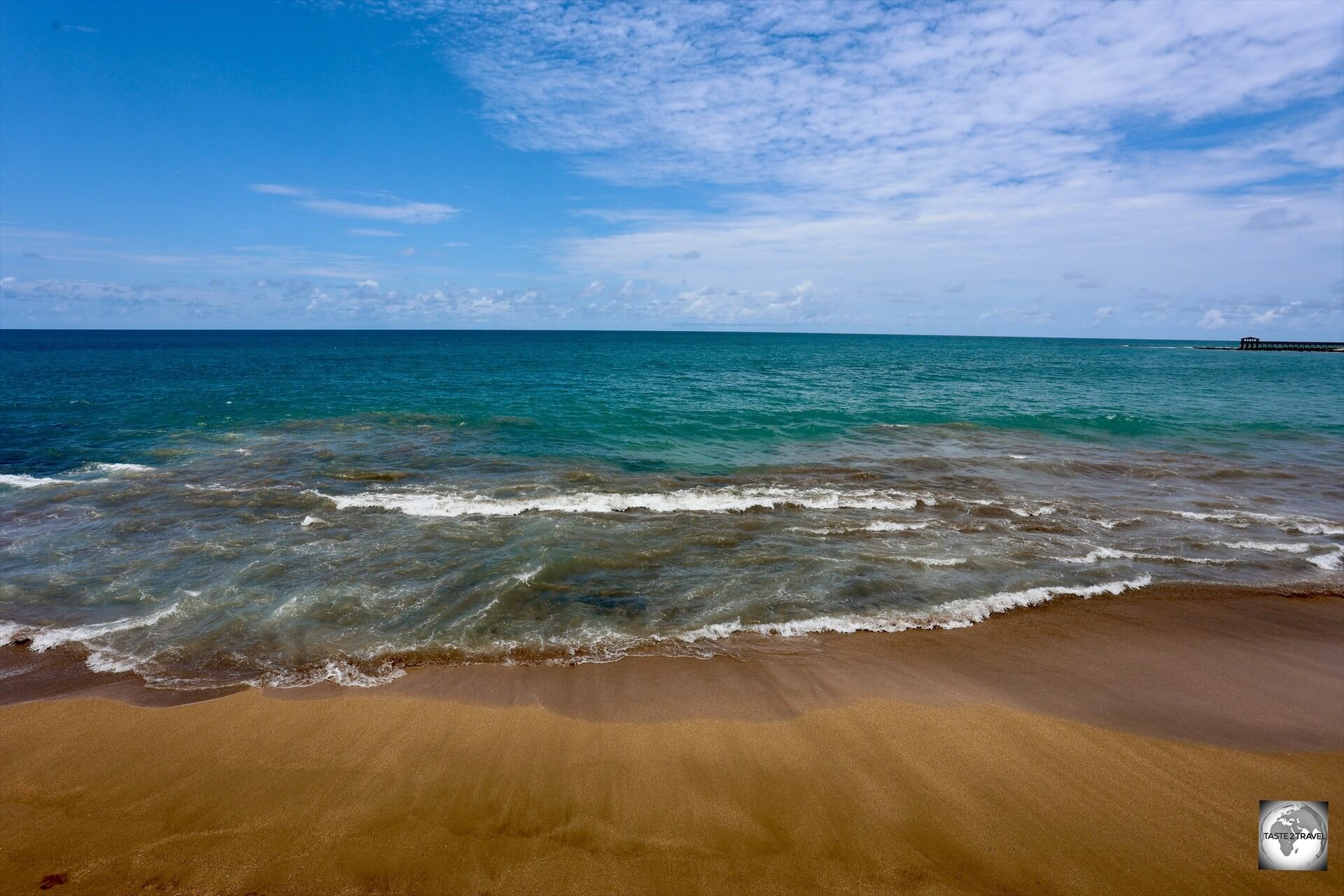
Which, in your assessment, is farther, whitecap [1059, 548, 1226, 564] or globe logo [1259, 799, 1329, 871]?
whitecap [1059, 548, 1226, 564]

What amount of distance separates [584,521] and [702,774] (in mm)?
8198

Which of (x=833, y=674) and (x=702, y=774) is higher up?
(x=833, y=674)

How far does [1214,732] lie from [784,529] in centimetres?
760

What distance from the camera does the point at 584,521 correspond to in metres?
13.7

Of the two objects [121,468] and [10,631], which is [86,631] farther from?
[121,468]

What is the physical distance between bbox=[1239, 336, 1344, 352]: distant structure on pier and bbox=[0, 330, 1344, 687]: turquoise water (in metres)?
114

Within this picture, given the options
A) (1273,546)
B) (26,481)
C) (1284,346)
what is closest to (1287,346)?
(1284,346)

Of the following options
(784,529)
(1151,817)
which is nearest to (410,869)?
(1151,817)

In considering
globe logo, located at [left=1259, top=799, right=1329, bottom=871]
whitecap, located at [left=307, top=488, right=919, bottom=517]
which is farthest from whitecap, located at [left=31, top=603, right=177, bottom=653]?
globe logo, located at [left=1259, top=799, right=1329, bottom=871]

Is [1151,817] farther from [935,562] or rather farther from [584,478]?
[584,478]

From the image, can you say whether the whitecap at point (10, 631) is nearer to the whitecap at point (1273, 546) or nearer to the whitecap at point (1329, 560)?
the whitecap at point (1273, 546)

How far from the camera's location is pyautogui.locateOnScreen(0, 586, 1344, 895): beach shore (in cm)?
498

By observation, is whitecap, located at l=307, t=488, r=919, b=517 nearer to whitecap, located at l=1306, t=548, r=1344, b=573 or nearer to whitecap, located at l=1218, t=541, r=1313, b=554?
whitecap, located at l=1218, t=541, r=1313, b=554

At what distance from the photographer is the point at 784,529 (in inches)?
522
